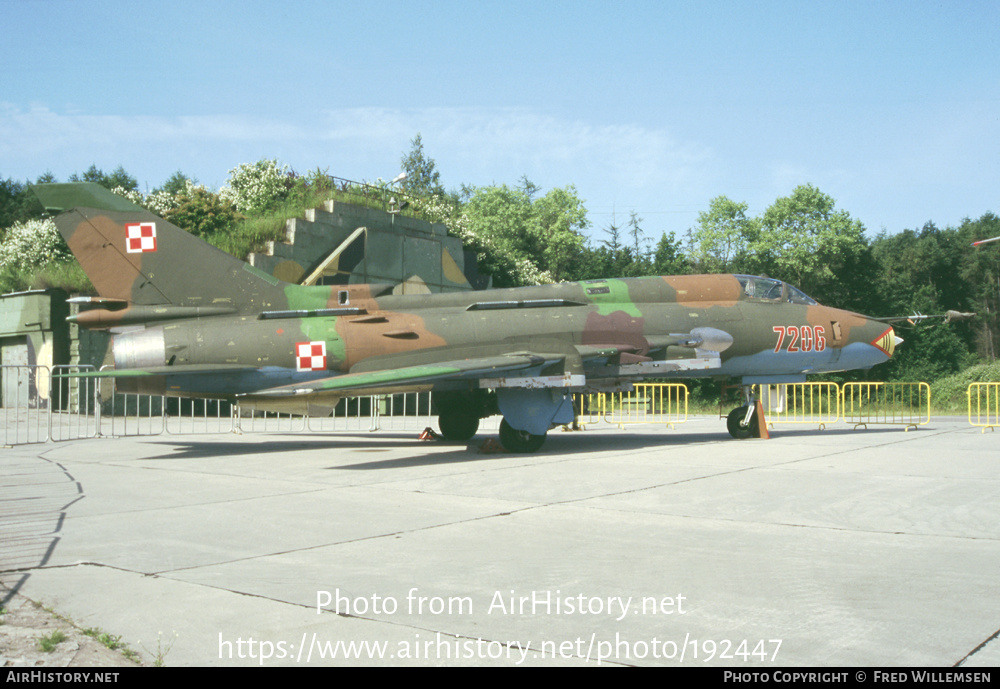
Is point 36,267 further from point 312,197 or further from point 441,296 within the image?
point 441,296

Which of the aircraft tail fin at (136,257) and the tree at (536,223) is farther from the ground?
the tree at (536,223)

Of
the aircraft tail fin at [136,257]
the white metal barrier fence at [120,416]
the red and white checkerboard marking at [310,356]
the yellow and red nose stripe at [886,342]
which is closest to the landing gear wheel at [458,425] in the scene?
the white metal barrier fence at [120,416]

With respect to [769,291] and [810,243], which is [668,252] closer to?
[810,243]

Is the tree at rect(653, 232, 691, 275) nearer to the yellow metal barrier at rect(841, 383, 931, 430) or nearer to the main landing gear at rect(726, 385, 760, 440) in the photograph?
the yellow metal barrier at rect(841, 383, 931, 430)

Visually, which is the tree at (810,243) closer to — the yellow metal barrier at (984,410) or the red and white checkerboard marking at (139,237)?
the yellow metal barrier at (984,410)

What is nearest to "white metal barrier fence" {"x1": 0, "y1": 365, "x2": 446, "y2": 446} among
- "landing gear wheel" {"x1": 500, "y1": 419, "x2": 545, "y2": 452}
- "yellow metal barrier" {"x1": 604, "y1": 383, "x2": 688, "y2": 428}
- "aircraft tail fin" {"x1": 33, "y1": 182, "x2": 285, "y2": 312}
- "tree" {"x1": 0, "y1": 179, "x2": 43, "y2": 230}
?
"aircraft tail fin" {"x1": 33, "y1": 182, "x2": 285, "y2": 312}

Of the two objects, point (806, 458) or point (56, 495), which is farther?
point (806, 458)

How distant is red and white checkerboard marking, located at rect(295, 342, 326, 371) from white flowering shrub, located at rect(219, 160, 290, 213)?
17843 mm

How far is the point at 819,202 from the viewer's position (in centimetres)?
6328

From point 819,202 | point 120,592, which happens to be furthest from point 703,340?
point 819,202

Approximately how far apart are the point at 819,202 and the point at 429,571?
65.3 m

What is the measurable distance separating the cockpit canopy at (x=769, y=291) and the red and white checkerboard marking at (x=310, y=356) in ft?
25.8

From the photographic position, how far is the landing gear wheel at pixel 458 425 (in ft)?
49.8

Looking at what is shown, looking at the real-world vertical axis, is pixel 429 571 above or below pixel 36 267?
below
